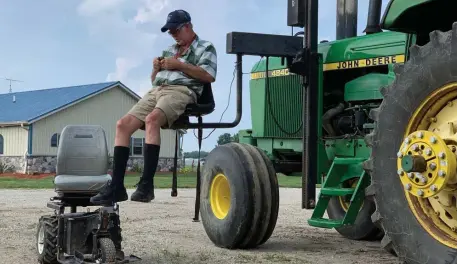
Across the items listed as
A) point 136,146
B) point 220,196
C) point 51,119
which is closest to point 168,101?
point 220,196

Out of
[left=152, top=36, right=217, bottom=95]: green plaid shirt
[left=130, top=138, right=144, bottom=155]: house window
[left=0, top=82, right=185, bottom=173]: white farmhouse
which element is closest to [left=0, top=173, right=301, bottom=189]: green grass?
[left=0, top=82, right=185, bottom=173]: white farmhouse

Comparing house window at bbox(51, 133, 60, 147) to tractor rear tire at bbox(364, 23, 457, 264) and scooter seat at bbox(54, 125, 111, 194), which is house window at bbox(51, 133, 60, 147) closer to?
scooter seat at bbox(54, 125, 111, 194)

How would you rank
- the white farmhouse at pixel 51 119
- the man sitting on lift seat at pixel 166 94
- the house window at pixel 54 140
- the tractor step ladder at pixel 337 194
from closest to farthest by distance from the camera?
the tractor step ladder at pixel 337 194
the man sitting on lift seat at pixel 166 94
the white farmhouse at pixel 51 119
the house window at pixel 54 140

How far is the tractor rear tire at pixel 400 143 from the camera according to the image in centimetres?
367

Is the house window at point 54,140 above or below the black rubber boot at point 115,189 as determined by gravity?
above

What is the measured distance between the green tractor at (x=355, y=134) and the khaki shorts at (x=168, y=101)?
77cm

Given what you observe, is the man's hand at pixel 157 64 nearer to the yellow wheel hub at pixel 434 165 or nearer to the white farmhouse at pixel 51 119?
the yellow wheel hub at pixel 434 165

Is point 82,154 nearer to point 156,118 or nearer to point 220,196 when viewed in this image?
point 156,118

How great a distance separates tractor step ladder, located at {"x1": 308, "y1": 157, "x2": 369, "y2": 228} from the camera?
5609mm

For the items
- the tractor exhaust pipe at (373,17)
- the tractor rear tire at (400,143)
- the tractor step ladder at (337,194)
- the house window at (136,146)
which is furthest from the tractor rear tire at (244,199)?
the house window at (136,146)

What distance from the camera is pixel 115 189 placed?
5.86m

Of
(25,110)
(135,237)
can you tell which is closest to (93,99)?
(25,110)

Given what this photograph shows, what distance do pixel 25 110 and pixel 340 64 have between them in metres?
29.8

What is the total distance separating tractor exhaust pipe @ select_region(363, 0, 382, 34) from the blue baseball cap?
2089mm
